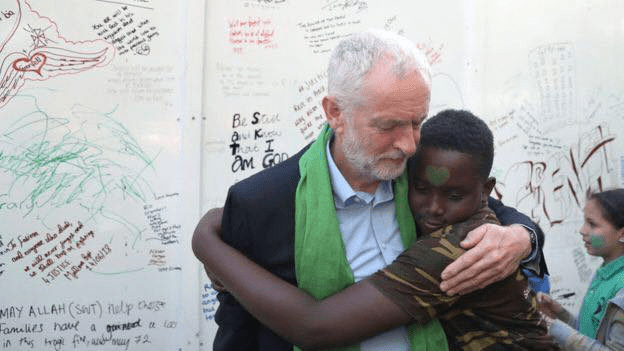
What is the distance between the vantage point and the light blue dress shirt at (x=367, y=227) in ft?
6.46

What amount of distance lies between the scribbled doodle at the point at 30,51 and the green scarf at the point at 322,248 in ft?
8.08

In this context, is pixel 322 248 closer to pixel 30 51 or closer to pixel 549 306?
pixel 549 306

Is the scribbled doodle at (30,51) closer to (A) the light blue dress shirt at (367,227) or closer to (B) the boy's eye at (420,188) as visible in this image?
(A) the light blue dress shirt at (367,227)

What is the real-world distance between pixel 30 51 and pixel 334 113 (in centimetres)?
255

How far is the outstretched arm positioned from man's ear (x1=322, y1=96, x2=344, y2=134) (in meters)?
0.49

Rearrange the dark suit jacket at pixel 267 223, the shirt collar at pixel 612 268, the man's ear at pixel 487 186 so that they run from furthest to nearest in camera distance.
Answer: the shirt collar at pixel 612 268
the man's ear at pixel 487 186
the dark suit jacket at pixel 267 223

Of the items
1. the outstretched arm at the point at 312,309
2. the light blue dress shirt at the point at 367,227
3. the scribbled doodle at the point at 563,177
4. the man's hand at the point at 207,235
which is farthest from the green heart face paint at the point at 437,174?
the scribbled doodle at the point at 563,177

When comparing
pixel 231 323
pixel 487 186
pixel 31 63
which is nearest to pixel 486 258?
pixel 487 186

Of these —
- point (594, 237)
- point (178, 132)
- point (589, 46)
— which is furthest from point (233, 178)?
point (589, 46)

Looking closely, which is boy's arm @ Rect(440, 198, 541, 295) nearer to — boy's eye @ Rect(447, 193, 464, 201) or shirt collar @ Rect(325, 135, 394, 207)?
boy's eye @ Rect(447, 193, 464, 201)

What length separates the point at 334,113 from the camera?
78.5 inches

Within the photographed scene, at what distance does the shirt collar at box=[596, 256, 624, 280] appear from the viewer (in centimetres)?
354

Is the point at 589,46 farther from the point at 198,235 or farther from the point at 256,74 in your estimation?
the point at 198,235

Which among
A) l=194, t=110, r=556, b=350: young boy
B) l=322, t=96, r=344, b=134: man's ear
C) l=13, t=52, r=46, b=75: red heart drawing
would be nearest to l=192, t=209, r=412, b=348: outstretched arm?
l=194, t=110, r=556, b=350: young boy
